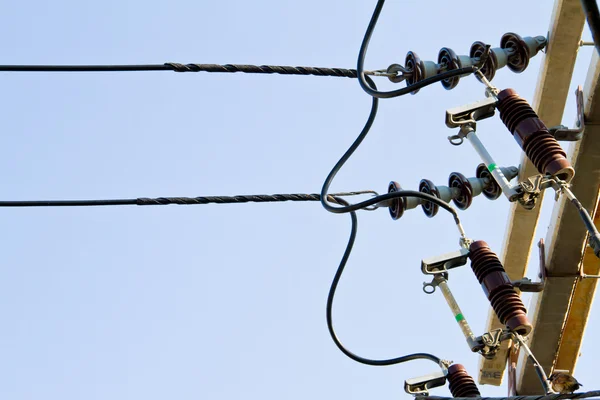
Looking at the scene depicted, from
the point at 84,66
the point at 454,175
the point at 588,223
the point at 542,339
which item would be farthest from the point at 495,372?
the point at 84,66

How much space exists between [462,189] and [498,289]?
4.36 feet

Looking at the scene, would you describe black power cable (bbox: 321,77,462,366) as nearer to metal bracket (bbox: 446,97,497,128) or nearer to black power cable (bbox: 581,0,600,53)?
metal bracket (bbox: 446,97,497,128)

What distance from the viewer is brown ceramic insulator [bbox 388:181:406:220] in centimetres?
762

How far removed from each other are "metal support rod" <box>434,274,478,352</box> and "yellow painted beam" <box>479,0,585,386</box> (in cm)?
160

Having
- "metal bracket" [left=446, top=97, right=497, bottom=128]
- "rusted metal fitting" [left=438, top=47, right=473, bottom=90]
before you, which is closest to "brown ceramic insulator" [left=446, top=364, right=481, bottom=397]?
"metal bracket" [left=446, top=97, right=497, bottom=128]

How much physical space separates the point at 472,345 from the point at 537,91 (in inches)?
103

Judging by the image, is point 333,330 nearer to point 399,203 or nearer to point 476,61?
point 399,203

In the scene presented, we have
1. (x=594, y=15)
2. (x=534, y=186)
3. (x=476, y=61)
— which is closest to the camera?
(x=594, y=15)

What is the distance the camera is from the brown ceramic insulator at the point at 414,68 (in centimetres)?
722

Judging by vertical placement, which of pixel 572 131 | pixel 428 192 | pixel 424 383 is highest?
pixel 572 131

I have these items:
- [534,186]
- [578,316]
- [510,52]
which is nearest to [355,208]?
[534,186]

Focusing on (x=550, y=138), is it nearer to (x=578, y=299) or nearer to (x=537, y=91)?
(x=537, y=91)

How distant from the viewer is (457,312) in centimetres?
648

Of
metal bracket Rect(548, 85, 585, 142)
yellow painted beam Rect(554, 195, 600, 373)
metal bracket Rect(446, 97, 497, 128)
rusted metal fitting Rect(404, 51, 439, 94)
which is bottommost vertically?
yellow painted beam Rect(554, 195, 600, 373)
